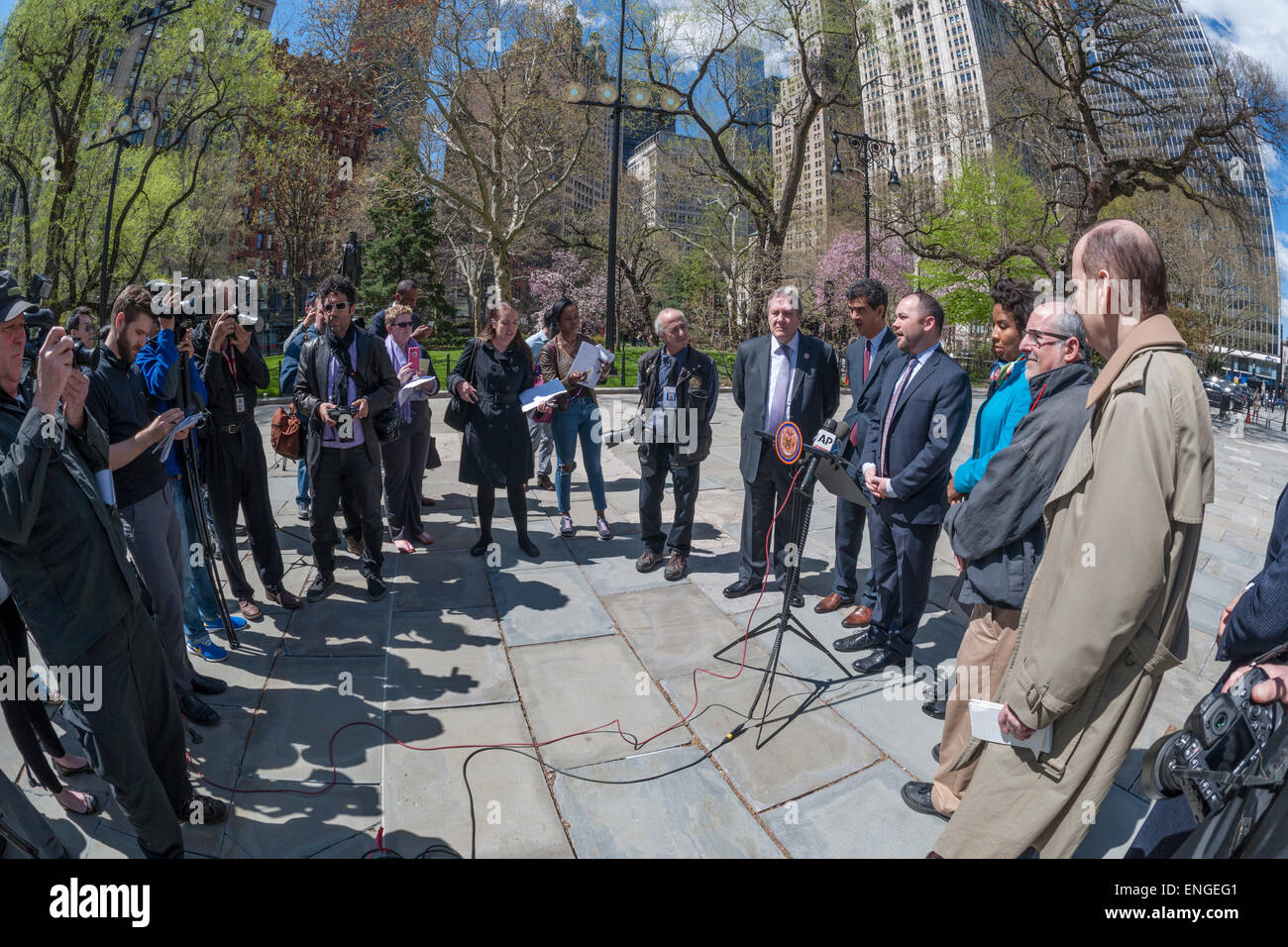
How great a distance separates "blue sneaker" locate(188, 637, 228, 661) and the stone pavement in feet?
0.31

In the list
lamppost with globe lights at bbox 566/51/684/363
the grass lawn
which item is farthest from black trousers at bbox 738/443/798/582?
the grass lawn

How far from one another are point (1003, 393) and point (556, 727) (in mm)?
2789

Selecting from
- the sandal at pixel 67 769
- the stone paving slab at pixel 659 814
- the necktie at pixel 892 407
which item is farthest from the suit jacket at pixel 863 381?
the sandal at pixel 67 769

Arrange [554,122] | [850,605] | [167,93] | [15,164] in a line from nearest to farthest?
1. [850,605]
2. [15,164]
3. [167,93]
4. [554,122]

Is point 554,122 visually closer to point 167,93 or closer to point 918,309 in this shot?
point 167,93

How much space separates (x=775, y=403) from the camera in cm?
516

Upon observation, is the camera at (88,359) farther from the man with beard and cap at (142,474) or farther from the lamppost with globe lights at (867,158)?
the lamppost with globe lights at (867,158)

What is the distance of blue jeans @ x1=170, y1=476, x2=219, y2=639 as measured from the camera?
422 cm

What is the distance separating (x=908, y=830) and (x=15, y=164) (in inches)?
917

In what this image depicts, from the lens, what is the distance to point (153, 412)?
4008 mm

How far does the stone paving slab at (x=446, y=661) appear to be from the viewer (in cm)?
396

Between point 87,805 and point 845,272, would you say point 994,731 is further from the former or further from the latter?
point 845,272
